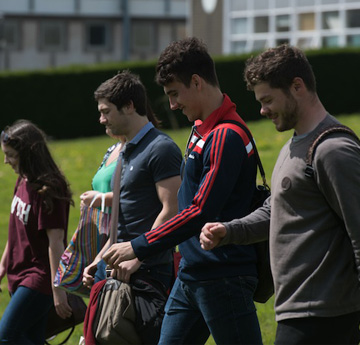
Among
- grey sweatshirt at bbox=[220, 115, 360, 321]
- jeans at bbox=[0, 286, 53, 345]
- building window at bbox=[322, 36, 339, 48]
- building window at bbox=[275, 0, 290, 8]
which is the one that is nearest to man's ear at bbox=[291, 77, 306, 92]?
grey sweatshirt at bbox=[220, 115, 360, 321]

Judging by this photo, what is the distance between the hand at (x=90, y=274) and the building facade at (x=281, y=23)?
83.7 ft

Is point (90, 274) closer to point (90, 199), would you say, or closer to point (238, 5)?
point (90, 199)

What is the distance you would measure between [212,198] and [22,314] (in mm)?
2065

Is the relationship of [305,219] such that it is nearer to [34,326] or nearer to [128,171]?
[128,171]

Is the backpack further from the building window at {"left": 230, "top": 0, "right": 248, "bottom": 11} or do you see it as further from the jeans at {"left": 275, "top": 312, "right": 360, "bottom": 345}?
the building window at {"left": 230, "top": 0, "right": 248, "bottom": 11}

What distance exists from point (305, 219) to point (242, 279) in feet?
2.16

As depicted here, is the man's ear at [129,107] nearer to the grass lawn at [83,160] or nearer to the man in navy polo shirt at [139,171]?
the man in navy polo shirt at [139,171]

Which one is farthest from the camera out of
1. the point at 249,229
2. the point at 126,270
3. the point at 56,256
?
the point at 56,256

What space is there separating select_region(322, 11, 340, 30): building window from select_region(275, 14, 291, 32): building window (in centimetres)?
164

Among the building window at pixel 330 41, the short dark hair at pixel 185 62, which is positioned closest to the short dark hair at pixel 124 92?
the short dark hair at pixel 185 62

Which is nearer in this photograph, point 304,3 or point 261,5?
point 304,3

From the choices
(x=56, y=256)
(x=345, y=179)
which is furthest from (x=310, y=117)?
(x=56, y=256)

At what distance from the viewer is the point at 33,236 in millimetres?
5465

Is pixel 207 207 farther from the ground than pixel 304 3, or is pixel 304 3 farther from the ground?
pixel 304 3
